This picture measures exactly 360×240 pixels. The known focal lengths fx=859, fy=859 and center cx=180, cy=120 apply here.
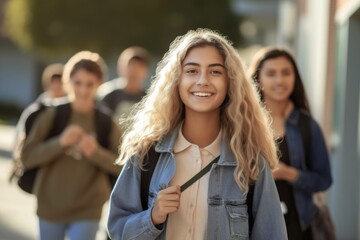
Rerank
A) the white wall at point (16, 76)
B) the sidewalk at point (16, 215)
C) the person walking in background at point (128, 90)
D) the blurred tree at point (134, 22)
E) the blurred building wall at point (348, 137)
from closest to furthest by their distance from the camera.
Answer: the person walking in background at point (128, 90)
the blurred building wall at point (348, 137)
the sidewalk at point (16, 215)
the blurred tree at point (134, 22)
the white wall at point (16, 76)

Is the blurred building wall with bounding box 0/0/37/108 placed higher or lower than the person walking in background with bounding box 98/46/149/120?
higher

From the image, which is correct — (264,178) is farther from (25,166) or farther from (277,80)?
(25,166)

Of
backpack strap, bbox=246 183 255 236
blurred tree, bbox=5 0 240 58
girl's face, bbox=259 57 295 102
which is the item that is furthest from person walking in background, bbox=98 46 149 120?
blurred tree, bbox=5 0 240 58

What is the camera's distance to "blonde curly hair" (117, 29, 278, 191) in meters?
3.65

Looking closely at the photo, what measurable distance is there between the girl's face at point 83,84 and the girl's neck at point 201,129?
2.57 m

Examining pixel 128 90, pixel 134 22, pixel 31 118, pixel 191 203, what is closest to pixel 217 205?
pixel 191 203

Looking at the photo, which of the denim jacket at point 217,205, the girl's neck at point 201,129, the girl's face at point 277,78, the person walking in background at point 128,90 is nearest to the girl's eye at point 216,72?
the girl's neck at point 201,129

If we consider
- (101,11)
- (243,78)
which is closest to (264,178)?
(243,78)

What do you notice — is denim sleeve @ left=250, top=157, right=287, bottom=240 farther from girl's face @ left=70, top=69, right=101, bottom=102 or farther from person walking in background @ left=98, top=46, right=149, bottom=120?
person walking in background @ left=98, top=46, right=149, bottom=120

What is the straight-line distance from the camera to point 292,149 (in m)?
5.22

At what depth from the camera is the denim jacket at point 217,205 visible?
3504 millimetres

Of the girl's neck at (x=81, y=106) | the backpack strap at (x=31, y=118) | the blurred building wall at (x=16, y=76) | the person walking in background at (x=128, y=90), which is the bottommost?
the backpack strap at (x=31, y=118)

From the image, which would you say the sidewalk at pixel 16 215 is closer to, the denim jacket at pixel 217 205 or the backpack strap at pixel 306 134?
the backpack strap at pixel 306 134

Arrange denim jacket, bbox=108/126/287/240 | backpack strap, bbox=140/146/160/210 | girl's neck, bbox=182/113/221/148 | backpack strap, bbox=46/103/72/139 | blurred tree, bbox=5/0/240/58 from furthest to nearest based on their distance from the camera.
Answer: blurred tree, bbox=5/0/240/58 → backpack strap, bbox=46/103/72/139 → girl's neck, bbox=182/113/221/148 → backpack strap, bbox=140/146/160/210 → denim jacket, bbox=108/126/287/240
